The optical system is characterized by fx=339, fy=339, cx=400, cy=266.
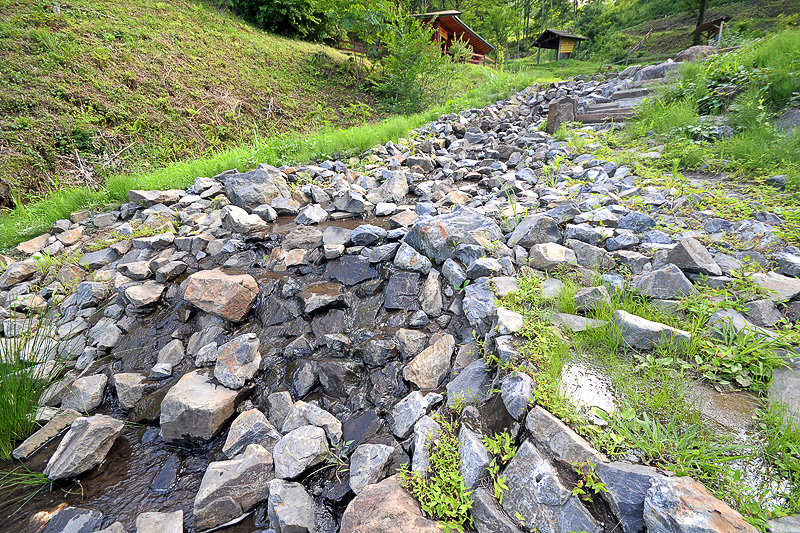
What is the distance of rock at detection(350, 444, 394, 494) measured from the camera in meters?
1.87

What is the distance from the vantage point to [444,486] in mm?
1651

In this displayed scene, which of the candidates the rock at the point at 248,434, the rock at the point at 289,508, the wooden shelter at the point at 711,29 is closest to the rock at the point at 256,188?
the rock at the point at 248,434

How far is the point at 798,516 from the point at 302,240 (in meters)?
3.90

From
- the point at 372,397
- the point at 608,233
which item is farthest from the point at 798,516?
the point at 608,233

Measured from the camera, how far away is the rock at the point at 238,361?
256 centimetres

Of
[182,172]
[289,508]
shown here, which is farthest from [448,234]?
[182,172]

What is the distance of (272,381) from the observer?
263 centimetres

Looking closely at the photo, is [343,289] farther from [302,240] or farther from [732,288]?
[732,288]

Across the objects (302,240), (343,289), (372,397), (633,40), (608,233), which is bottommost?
(372,397)

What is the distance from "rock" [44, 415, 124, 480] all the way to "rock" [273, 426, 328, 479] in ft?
4.10

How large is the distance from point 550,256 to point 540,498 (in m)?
1.81

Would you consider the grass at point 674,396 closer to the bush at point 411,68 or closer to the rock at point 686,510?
the rock at point 686,510

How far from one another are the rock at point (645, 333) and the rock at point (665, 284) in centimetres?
35

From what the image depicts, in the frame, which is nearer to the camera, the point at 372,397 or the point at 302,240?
the point at 372,397
